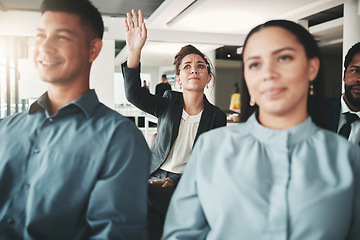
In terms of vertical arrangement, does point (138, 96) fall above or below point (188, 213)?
above

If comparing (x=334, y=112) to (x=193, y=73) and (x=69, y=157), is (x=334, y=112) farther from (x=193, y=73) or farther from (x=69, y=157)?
(x=69, y=157)

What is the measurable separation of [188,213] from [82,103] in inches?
20.4

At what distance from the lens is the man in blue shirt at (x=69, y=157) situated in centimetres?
102

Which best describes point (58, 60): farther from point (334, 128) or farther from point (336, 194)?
point (334, 128)

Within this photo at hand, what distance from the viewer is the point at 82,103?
3.71ft

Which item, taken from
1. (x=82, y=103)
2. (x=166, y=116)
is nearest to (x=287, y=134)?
(x=82, y=103)

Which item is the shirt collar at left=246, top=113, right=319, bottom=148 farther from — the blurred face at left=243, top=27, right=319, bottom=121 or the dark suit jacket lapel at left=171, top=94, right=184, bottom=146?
the dark suit jacket lapel at left=171, top=94, right=184, bottom=146

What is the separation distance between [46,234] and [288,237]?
737 millimetres

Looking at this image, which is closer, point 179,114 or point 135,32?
point 135,32

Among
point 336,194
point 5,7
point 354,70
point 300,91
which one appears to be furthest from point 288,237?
point 5,7

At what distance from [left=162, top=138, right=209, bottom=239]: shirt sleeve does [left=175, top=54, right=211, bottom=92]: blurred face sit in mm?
1207

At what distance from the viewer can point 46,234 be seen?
1.03 meters

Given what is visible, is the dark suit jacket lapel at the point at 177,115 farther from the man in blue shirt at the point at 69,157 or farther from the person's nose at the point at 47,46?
the person's nose at the point at 47,46

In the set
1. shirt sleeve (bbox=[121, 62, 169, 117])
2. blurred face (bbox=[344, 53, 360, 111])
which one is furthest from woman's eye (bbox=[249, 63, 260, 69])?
blurred face (bbox=[344, 53, 360, 111])
